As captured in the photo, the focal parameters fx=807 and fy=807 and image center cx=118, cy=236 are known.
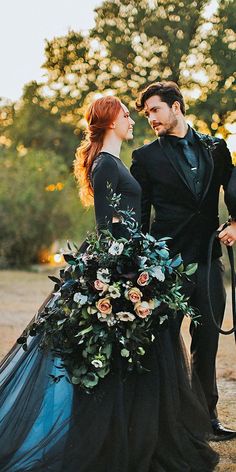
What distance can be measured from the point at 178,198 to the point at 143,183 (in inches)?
9.0

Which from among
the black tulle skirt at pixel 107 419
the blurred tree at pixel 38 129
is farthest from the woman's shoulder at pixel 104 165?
the blurred tree at pixel 38 129

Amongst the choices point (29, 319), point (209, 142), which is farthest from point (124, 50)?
point (209, 142)

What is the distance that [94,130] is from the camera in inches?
159

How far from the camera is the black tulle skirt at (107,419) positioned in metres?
3.58

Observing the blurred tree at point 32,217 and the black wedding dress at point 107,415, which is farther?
the blurred tree at point 32,217

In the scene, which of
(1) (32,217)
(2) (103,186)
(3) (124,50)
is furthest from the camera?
(3) (124,50)

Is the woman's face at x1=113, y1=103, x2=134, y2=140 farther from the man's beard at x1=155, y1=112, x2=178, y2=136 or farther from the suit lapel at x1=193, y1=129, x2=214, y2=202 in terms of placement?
the suit lapel at x1=193, y1=129, x2=214, y2=202

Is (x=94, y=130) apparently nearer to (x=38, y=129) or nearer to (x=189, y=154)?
(x=189, y=154)

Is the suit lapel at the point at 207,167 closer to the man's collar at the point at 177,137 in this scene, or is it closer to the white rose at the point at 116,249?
the man's collar at the point at 177,137

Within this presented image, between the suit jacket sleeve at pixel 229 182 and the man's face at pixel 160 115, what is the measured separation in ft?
1.05

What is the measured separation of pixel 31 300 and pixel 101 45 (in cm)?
1288

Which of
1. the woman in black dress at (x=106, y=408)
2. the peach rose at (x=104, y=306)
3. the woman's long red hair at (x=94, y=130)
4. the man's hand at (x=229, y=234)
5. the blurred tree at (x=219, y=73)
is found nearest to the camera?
the peach rose at (x=104, y=306)

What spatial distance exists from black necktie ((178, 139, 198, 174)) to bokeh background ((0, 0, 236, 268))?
12.5m

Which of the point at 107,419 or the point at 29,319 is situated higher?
the point at 29,319
